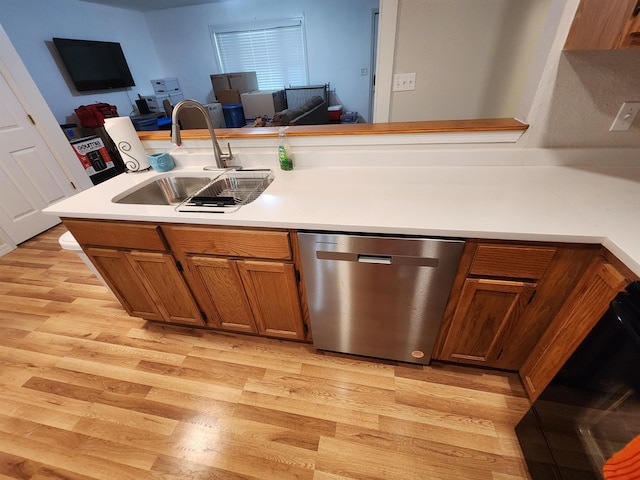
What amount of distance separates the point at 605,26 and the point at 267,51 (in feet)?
20.2

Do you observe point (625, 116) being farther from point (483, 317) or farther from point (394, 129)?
point (483, 317)

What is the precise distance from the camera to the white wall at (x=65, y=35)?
3611 mm

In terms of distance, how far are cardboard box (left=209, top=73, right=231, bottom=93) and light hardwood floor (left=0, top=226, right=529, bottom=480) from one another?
5.80 meters

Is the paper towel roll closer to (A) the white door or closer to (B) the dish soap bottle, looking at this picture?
(B) the dish soap bottle

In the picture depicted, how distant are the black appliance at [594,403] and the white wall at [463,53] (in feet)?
6.24

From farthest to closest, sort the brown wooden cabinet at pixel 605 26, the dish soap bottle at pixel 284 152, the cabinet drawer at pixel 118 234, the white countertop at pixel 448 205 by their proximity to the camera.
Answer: the dish soap bottle at pixel 284 152 → the cabinet drawer at pixel 118 234 → the white countertop at pixel 448 205 → the brown wooden cabinet at pixel 605 26

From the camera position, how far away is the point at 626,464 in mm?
586

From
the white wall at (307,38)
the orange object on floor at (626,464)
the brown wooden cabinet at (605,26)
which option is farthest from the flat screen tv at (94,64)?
the orange object on floor at (626,464)

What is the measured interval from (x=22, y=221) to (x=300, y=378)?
11.1 ft

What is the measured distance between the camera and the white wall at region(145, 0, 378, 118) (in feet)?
16.1

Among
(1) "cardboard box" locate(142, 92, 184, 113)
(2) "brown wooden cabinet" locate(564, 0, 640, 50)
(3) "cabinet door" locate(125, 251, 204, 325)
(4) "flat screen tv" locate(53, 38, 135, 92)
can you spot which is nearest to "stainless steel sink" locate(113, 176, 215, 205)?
(3) "cabinet door" locate(125, 251, 204, 325)

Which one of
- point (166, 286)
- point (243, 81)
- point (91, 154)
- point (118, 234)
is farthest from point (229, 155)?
point (243, 81)

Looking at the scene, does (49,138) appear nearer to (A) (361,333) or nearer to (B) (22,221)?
(B) (22,221)

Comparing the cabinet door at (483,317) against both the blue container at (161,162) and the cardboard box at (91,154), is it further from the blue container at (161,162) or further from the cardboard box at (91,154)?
the cardboard box at (91,154)
